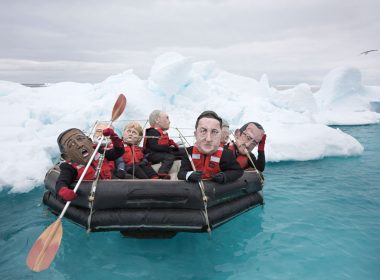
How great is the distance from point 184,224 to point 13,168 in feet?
14.1

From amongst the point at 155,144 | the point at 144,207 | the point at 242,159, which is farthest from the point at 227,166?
the point at 155,144

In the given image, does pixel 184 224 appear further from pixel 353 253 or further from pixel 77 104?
pixel 77 104

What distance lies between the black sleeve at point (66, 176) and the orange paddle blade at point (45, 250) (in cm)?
40

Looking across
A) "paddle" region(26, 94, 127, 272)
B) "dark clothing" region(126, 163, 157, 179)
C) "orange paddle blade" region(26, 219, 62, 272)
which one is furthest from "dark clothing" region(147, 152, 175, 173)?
"orange paddle blade" region(26, 219, 62, 272)

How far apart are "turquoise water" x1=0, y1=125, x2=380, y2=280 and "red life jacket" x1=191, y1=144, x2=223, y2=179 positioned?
93 centimetres

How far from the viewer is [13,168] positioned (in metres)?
5.57

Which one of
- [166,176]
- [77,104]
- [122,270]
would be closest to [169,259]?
[122,270]

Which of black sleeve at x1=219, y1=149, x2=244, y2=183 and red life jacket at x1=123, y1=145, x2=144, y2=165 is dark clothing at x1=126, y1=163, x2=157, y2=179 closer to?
red life jacket at x1=123, y1=145, x2=144, y2=165

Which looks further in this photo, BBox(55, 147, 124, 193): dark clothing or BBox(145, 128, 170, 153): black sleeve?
BBox(145, 128, 170, 153): black sleeve

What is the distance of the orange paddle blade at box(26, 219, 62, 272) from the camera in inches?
99.1

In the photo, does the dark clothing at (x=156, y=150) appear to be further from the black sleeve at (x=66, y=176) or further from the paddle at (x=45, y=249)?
the paddle at (x=45, y=249)

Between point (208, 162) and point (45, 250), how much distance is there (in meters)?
1.83

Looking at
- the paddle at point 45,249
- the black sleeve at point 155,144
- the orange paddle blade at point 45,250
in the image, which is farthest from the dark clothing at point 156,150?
the orange paddle blade at point 45,250

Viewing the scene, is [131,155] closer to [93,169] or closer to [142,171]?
[142,171]
